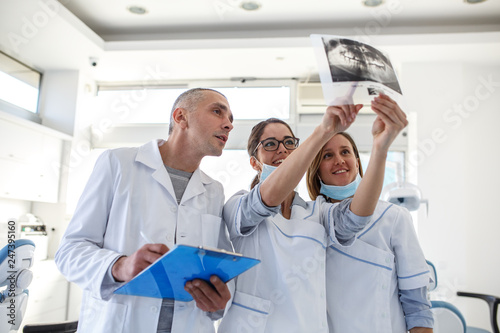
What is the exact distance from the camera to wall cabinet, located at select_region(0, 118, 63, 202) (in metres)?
4.32

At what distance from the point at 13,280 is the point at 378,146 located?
1905 millimetres

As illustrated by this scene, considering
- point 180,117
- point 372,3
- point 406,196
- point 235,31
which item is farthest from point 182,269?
point 235,31

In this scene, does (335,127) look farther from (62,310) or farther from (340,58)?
(62,310)

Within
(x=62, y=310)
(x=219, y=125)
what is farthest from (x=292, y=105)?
(x=219, y=125)

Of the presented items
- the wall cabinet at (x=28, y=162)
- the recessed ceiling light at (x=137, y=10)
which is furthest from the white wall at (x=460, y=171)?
the wall cabinet at (x=28, y=162)

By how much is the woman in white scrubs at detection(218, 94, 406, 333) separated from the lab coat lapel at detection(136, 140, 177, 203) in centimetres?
23

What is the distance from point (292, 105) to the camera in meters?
5.35

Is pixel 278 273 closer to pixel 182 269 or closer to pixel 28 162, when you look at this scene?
pixel 182 269

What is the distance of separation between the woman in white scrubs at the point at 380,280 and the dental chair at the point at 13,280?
1.60 m

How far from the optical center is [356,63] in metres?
1.07

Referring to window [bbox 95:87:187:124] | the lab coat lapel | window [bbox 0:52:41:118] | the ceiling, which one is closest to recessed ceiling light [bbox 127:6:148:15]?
the ceiling

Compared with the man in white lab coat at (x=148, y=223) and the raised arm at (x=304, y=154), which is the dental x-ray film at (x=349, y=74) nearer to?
the raised arm at (x=304, y=154)

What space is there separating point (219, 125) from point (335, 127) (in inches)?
19.7

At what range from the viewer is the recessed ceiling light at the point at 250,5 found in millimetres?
4133
